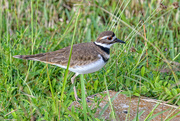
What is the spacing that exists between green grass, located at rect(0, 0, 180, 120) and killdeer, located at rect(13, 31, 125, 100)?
0.25 meters

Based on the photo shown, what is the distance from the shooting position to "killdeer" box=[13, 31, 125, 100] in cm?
372

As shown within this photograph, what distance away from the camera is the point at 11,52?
4.40 meters

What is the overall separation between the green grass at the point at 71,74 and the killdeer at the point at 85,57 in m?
0.25

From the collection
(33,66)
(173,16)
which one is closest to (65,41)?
(33,66)

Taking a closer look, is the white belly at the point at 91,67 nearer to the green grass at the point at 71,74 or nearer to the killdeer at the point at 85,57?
the killdeer at the point at 85,57

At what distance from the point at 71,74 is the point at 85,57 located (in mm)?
759

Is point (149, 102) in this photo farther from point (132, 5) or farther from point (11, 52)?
point (132, 5)

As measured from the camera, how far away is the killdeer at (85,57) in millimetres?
3725

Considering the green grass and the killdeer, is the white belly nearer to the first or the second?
Result: the killdeer

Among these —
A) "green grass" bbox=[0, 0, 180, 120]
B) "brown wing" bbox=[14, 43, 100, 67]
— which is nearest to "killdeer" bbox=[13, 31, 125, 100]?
"brown wing" bbox=[14, 43, 100, 67]

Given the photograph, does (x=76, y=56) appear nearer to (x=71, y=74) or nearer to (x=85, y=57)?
(x=85, y=57)

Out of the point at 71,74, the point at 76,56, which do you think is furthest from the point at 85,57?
the point at 71,74

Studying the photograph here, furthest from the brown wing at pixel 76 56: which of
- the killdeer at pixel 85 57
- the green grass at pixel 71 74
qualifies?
the green grass at pixel 71 74

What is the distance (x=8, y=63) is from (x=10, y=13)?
7.30ft
